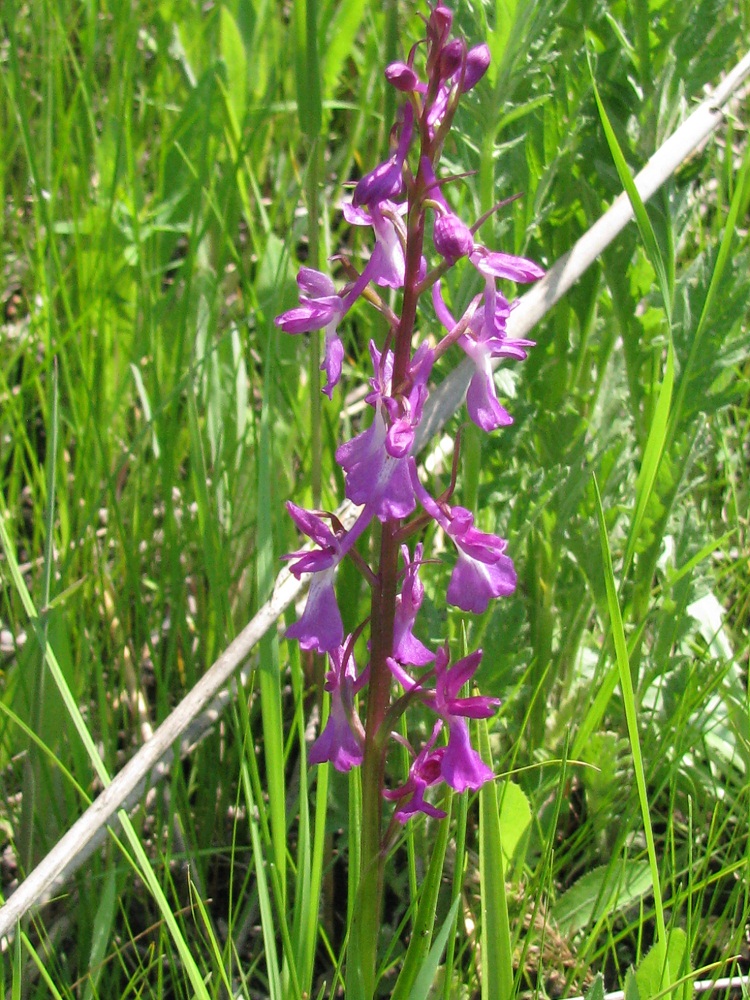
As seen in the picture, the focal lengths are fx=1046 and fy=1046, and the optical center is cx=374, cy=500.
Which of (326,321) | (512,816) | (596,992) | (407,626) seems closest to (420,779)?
(407,626)

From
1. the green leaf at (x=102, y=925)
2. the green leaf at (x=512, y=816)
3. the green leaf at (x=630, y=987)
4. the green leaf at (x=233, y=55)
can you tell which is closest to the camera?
the green leaf at (x=630, y=987)

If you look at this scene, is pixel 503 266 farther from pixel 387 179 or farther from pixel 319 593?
pixel 319 593

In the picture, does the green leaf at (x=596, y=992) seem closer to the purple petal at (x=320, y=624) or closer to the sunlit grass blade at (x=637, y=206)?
the purple petal at (x=320, y=624)

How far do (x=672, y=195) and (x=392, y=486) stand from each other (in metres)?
1.17

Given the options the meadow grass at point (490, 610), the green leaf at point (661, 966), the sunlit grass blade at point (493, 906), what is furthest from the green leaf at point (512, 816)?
the sunlit grass blade at point (493, 906)

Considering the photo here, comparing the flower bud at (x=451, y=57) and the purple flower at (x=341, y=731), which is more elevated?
the flower bud at (x=451, y=57)

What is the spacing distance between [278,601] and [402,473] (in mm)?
503

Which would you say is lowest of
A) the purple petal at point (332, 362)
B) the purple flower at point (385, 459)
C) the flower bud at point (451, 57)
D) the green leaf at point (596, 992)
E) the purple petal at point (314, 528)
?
the green leaf at point (596, 992)

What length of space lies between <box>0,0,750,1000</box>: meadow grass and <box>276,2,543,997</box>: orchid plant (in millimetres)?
112

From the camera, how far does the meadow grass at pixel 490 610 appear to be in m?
1.57

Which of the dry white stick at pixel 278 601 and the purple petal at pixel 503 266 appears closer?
A: the purple petal at pixel 503 266

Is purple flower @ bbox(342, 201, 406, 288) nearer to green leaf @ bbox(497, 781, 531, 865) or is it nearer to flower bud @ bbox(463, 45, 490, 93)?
flower bud @ bbox(463, 45, 490, 93)

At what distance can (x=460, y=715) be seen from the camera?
1.25m

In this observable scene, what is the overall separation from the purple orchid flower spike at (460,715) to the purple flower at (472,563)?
0.22 feet
